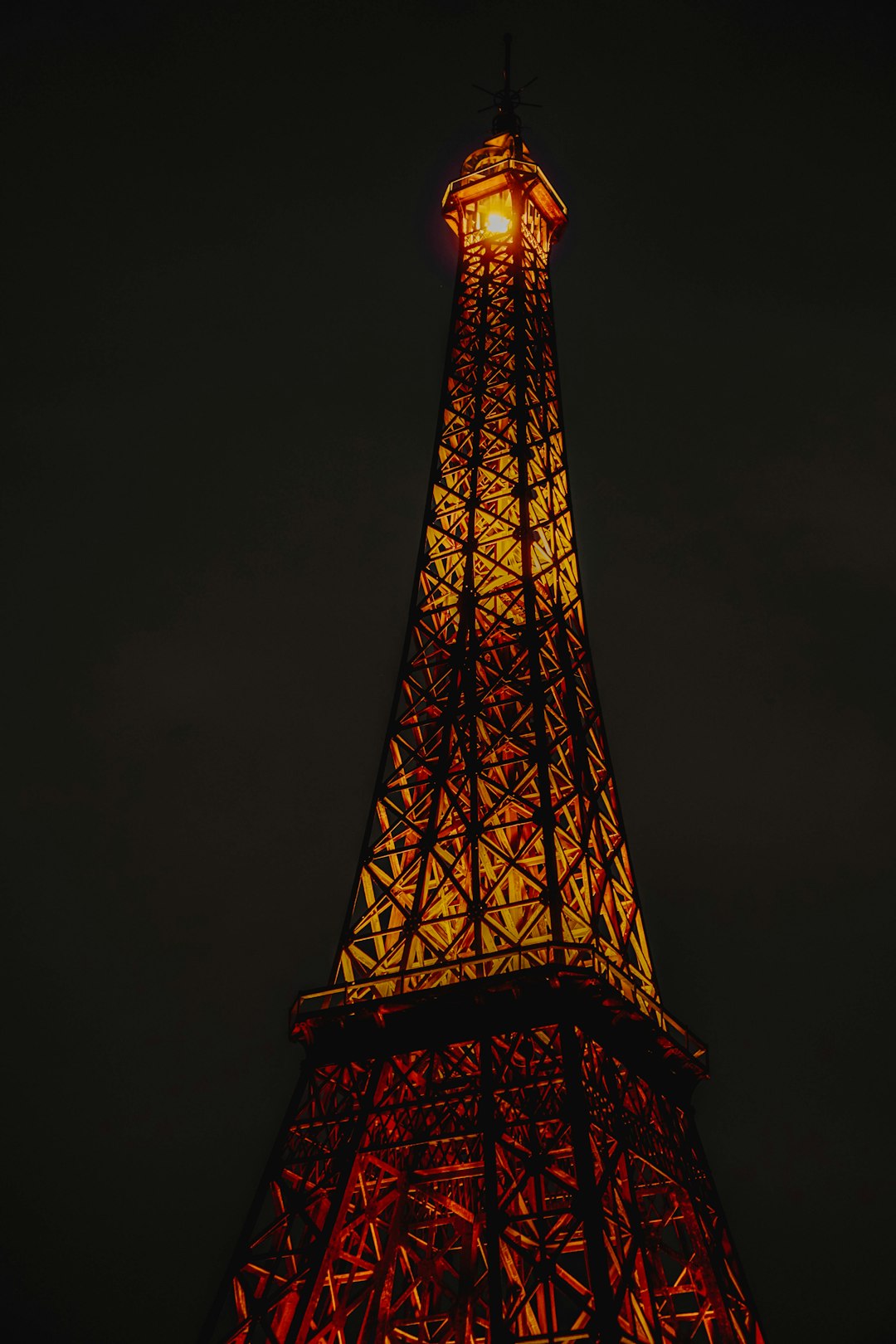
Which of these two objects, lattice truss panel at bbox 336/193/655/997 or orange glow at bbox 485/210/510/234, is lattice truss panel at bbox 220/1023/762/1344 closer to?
lattice truss panel at bbox 336/193/655/997

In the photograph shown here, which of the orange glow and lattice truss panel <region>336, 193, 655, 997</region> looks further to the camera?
the orange glow

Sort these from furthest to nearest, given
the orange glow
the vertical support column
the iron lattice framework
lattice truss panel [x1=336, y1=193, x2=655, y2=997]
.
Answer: the orange glow
lattice truss panel [x1=336, y1=193, x2=655, y2=997]
the iron lattice framework
the vertical support column

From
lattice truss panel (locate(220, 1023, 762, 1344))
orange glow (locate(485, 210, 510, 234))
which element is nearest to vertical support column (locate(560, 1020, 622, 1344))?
lattice truss panel (locate(220, 1023, 762, 1344))

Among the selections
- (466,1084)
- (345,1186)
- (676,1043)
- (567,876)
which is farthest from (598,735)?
(345,1186)

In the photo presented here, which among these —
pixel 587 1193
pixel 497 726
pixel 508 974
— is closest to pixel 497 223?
pixel 497 726

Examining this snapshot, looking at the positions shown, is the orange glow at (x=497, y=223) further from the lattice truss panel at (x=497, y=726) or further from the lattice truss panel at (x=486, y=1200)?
the lattice truss panel at (x=486, y=1200)

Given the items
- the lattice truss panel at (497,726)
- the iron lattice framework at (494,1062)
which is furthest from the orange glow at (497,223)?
the iron lattice framework at (494,1062)
